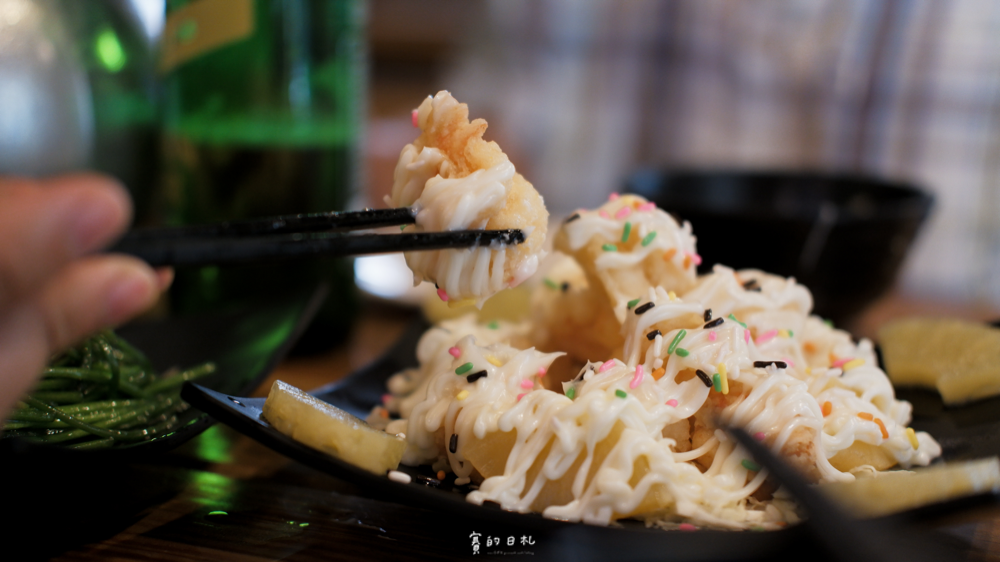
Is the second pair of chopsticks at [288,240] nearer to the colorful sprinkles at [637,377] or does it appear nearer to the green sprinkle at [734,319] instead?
the colorful sprinkles at [637,377]

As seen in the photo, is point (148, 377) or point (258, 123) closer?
point (148, 377)

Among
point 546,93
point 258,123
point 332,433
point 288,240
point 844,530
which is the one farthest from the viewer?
point 546,93

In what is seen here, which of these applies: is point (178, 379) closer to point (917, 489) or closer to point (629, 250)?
point (629, 250)

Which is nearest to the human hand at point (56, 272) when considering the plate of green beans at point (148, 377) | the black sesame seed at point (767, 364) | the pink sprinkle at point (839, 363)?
the plate of green beans at point (148, 377)

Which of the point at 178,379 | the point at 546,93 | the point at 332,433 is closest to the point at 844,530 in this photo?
the point at 332,433

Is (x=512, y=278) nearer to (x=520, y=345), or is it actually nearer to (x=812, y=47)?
(x=520, y=345)

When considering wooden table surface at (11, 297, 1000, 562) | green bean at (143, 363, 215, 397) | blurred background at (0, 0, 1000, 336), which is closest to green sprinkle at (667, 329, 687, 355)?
wooden table surface at (11, 297, 1000, 562)
